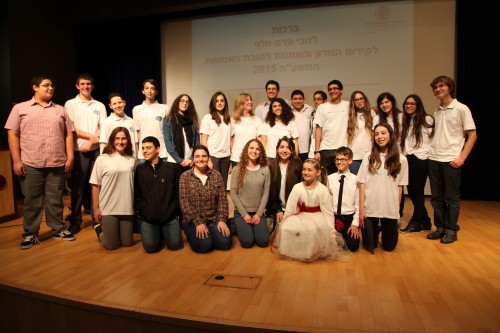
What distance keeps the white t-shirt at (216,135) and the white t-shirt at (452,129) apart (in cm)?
198

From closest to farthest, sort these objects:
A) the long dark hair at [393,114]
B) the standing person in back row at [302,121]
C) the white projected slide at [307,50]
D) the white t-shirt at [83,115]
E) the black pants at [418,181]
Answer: the black pants at [418,181] < the long dark hair at [393,114] < the white t-shirt at [83,115] < the standing person in back row at [302,121] < the white projected slide at [307,50]

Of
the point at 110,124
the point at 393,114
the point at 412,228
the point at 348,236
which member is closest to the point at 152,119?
the point at 110,124

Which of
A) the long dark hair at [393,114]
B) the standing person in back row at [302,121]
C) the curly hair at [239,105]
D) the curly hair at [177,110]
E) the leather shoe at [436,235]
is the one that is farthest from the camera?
the standing person in back row at [302,121]

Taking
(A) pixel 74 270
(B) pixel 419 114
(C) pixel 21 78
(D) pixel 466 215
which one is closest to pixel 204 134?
(A) pixel 74 270

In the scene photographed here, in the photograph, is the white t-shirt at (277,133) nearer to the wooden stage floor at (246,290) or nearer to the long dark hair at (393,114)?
the long dark hair at (393,114)

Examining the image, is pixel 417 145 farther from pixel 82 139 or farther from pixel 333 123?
pixel 82 139

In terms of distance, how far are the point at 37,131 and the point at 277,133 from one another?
2171mm

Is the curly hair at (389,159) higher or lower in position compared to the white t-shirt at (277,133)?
lower

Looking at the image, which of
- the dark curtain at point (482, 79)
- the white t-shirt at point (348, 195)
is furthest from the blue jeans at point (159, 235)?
the dark curtain at point (482, 79)

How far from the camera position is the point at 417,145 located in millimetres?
3652

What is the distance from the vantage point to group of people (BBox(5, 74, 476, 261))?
3.20 meters

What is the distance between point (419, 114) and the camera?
367cm

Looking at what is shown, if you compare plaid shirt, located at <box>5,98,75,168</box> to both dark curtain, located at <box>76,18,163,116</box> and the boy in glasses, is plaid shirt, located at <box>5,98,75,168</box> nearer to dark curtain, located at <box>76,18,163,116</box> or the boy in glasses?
the boy in glasses

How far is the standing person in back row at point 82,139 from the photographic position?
3.92m
